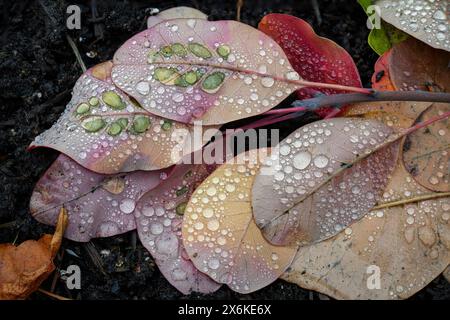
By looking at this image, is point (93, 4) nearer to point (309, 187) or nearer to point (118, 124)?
point (118, 124)

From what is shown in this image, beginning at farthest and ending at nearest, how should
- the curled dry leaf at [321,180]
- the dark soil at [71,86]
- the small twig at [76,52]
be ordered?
the small twig at [76,52] → the dark soil at [71,86] → the curled dry leaf at [321,180]

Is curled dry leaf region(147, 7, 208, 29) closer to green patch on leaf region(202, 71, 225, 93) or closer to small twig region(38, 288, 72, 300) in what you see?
green patch on leaf region(202, 71, 225, 93)

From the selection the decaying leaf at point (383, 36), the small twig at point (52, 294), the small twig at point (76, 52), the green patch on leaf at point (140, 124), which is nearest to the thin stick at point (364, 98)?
the decaying leaf at point (383, 36)

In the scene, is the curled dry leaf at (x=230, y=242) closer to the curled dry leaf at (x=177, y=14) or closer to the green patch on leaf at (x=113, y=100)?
the green patch on leaf at (x=113, y=100)

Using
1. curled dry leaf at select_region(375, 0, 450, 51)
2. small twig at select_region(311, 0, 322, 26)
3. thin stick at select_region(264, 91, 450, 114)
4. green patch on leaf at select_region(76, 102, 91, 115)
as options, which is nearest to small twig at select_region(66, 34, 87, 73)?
green patch on leaf at select_region(76, 102, 91, 115)

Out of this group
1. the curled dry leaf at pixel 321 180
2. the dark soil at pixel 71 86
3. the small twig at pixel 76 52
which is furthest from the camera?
the small twig at pixel 76 52

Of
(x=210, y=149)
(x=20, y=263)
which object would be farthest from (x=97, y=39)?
(x=20, y=263)

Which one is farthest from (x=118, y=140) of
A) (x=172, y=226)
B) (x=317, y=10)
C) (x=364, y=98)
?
(x=317, y=10)

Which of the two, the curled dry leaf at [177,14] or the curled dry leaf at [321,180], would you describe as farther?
the curled dry leaf at [177,14]
